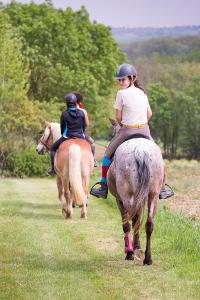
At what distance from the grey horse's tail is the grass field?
3.07 ft

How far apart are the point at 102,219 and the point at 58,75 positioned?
132 feet

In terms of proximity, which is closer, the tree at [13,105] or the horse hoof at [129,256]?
the horse hoof at [129,256]

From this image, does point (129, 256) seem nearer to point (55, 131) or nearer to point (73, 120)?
point (73, 120)

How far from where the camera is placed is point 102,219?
1648 cm

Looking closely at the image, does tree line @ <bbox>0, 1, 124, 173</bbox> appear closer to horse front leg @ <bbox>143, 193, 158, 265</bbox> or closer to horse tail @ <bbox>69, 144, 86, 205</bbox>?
horse tail @ <bbox>69, 144, 86, 205</bbox>

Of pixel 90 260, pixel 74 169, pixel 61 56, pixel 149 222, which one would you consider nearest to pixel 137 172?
pixel 149 222

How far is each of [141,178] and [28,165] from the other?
99.7 feet

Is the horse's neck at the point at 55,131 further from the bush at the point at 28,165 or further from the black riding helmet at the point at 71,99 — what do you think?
the bush at the point at 28,165

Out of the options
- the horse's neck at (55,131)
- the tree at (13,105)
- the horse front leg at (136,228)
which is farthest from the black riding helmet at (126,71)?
the tree at (13,105)

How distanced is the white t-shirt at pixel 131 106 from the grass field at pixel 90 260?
84.5 inches

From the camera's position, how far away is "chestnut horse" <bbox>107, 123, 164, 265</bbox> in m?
10.3

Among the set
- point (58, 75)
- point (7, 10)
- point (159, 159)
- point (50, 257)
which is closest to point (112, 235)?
point (50, 257)

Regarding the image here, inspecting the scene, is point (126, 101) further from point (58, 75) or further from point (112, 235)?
point (58, 75)

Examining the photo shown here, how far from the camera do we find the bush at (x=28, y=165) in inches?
1581
